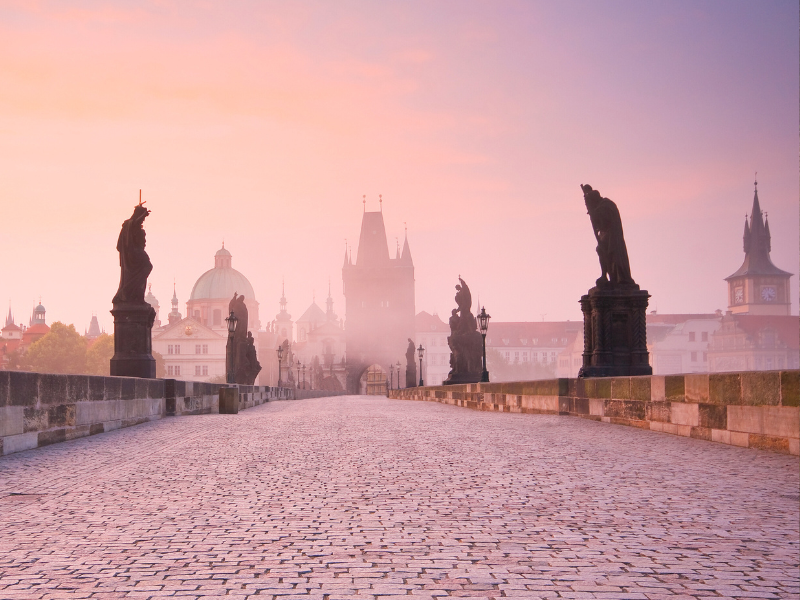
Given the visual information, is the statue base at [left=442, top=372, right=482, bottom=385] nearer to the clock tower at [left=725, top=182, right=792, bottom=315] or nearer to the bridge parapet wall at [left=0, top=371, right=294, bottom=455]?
the bridge parapet wall at [left=0, top=371, right=294, bottom=455]

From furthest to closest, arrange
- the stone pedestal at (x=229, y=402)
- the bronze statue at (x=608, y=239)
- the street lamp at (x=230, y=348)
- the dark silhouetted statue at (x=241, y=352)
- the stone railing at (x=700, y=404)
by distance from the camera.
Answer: the dark silhouetted statue at (x=241, y=352), the street lamp at (x=230, y=348), the stone pedestal at (x=229, y=402), the bronze statue at (x=608, y=239), the stone railing at (x=700, y=404)

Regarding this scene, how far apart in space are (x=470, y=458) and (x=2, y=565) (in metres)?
4.26

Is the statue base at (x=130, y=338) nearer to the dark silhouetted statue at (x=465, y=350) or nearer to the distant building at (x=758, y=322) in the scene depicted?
the dark silhouetted statue at (x=465, y=350)

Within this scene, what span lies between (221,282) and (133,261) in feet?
406

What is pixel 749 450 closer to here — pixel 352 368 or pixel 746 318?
pixel 352 368

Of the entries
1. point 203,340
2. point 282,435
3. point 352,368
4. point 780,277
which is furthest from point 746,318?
point 282,435

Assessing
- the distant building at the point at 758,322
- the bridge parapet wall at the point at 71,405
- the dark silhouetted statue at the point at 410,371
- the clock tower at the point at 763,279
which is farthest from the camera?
the clock tower at the point at 763,279

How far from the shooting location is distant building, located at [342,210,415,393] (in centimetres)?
11006

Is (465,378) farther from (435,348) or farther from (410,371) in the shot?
(435,348)

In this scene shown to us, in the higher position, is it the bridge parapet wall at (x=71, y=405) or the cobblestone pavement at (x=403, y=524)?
the bridge parapet wall at (x=71, y=405)

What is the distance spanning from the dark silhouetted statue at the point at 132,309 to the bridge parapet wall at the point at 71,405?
5.61 ft

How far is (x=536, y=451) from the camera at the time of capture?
24.9 feet

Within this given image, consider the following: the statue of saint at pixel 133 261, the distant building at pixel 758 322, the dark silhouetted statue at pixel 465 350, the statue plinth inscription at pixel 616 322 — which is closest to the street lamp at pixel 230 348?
the dark silhouetted statue at pixel 465 350

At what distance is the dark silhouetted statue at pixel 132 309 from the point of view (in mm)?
15789
